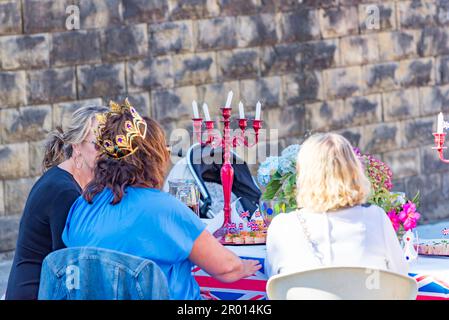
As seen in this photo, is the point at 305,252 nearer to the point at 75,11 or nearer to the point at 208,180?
the point at 208,180

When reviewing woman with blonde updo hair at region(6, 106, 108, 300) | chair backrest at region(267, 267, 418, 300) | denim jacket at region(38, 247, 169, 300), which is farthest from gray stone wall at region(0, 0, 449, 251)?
chair backrest at region(267, 267, 418, 300)

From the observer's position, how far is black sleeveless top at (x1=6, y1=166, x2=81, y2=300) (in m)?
4.30

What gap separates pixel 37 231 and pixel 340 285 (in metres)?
1.40

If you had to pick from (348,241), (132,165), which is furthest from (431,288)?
(132,165)

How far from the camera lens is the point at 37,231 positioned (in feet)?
14.2

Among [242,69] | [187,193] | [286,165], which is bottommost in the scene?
[187,193]

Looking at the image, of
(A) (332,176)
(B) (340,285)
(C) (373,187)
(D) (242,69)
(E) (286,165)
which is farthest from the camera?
(D) (242,69)

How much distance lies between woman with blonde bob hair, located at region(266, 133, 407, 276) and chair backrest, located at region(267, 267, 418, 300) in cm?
12

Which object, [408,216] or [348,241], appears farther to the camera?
[408,216]

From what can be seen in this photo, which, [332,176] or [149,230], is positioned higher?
[332,176]

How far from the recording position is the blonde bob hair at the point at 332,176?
148 inches

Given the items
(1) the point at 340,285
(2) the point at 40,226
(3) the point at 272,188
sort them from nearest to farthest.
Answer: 1. (1) the point at 340,285
2. (2) the point at 40,226
3. (3) the point at 272,188

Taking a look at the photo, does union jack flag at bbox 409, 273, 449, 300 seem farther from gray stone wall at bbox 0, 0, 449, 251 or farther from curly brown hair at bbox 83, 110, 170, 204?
gray stone wall at bbox 0, 0, 449, 251

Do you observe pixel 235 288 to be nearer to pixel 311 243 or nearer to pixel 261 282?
pixel 261 282
